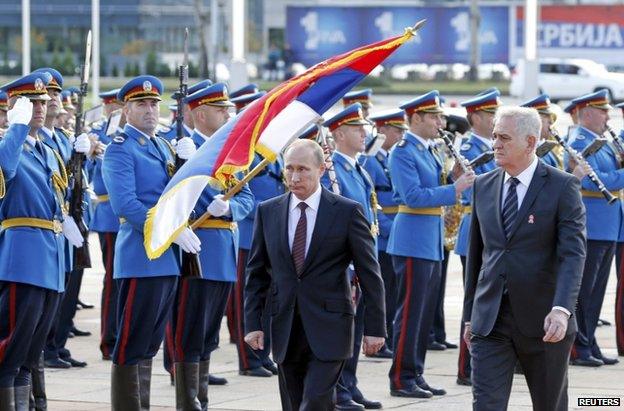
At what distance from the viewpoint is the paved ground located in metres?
10.5

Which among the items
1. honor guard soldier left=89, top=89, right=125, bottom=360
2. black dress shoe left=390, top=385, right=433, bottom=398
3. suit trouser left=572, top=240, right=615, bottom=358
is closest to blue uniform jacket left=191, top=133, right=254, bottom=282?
black dress shoe left=390, top=385, right=433, bottom=398

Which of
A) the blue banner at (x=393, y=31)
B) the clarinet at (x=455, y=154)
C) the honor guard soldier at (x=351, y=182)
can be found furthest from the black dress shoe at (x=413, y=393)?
the blue banner at (x=393, y=31)

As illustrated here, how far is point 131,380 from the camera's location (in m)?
9.34

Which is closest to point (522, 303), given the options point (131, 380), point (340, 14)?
point (131, 380)

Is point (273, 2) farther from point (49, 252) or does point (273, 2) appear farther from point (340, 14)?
point (49, 252)

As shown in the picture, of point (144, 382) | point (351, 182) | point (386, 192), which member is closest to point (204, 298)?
point (144, 382)

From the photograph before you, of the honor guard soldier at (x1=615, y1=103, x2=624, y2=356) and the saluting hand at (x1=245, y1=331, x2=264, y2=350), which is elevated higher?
the saluting hand at (x1=245, y1=331, x2=264, y2=350)

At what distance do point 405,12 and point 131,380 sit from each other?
5122 centimetres

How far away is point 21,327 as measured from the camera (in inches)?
352

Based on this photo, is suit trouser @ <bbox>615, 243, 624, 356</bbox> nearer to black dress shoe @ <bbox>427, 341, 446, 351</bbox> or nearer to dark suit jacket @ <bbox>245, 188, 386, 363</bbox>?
black dress shoe @ <bbox>427, 341, 446, 351</bbox>

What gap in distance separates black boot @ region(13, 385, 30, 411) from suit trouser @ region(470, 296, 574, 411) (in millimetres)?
2686

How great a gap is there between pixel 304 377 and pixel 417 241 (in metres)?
3.32

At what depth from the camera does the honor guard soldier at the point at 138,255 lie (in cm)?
930

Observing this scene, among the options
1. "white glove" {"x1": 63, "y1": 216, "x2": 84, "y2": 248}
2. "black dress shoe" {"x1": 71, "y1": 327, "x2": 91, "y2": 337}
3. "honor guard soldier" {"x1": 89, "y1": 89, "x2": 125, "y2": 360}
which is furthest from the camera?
"black dress shoe" {"x1": 71, "y1": 327, "x2": 91, "y2": 337}
